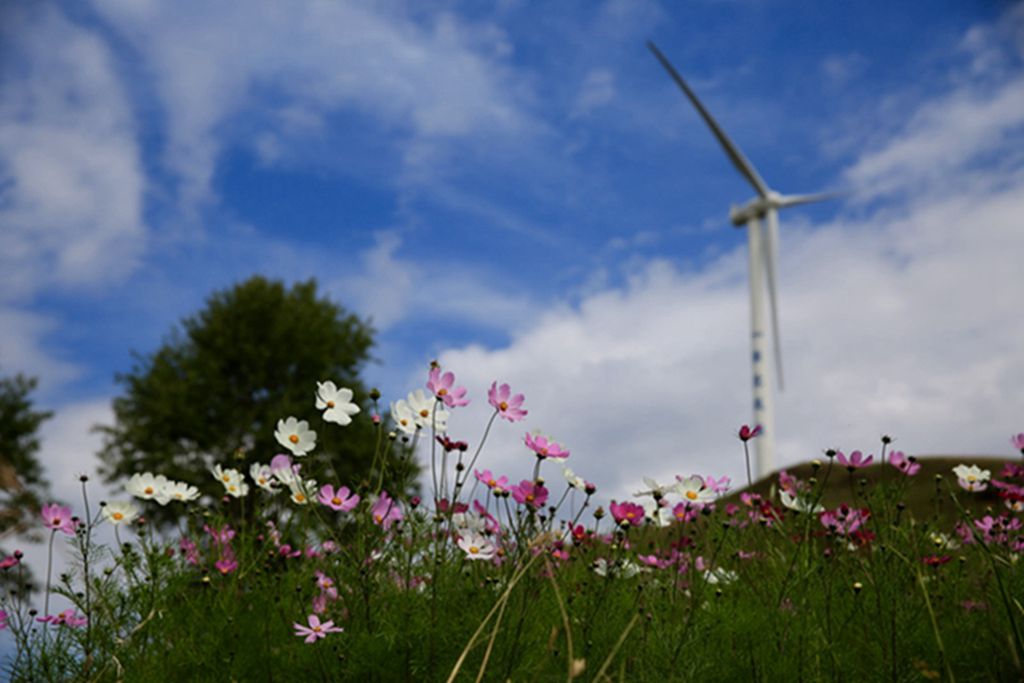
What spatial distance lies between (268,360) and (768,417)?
12.4m

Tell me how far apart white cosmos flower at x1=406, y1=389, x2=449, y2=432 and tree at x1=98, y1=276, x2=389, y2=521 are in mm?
16036

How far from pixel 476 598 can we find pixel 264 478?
1328 mm

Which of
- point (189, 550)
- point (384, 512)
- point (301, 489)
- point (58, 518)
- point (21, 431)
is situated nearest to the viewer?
point (301, 489)

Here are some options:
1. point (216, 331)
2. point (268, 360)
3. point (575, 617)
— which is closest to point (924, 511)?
point (575, 617)

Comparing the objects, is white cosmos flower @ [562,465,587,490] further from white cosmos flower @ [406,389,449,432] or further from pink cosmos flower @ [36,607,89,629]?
pink cosmos flower @ [36,607,89,629]

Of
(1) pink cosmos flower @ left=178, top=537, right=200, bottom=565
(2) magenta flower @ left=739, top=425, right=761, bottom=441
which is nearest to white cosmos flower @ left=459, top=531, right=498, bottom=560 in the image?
(2) magenta flower @ left=739, top=425, right=761, bottom=441

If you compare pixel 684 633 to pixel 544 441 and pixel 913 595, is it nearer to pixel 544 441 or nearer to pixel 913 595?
pixel 544 441

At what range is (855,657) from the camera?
372 centimetres

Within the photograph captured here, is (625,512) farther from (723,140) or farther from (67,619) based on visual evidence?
(723,140)

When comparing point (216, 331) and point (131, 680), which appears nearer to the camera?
point (131, 680)

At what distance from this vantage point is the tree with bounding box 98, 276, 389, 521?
20031 millimetres

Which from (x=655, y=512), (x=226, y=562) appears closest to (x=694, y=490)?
(x=655, y=512)

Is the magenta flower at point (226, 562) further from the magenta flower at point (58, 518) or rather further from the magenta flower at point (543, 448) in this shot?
the magenta flower at point (543, 448)

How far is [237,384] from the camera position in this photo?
2153 centimetres
